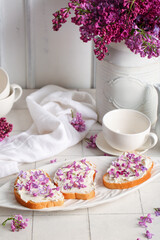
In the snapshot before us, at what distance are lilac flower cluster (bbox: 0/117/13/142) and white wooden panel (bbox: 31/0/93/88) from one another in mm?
A: 306

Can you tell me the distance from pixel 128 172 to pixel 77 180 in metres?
0.14

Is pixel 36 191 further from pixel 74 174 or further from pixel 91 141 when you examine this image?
pixel 91 141

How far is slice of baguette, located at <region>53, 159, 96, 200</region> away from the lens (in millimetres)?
1245

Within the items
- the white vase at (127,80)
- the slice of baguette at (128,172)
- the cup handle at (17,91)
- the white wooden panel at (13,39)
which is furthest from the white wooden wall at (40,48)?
the slice of baguette at (128,172)

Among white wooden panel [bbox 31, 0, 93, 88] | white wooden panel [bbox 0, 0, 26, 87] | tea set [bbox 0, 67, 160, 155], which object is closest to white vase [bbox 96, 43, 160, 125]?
tea set [bbox 0, 67, 160, 155]

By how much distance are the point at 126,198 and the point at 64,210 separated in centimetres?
18

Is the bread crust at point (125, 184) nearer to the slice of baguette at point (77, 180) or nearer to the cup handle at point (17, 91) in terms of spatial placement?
the slice of baguette at point (77, 180)

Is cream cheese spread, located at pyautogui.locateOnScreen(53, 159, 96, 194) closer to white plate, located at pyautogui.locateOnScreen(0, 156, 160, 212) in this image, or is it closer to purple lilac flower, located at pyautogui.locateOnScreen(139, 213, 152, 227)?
white plate, located at pyautogui.locateOnScreen(0, 156, 160, 212)

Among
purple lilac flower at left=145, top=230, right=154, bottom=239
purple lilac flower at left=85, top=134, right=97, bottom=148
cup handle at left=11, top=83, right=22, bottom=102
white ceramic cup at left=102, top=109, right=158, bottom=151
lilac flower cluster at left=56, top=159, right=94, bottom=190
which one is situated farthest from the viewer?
cup handle at left=11, top=83, right=22, bottom=102

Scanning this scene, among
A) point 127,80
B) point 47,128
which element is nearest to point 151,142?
point 127,80

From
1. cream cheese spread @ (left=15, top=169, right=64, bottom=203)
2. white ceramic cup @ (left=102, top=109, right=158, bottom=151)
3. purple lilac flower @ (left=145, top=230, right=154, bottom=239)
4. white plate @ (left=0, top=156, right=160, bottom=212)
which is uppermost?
white ceramic cup @ (left=102, top=109, right=158, bottom=151)

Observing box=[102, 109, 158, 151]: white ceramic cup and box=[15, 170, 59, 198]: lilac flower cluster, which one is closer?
box=[15, 170, 59, 198]: lilac flower cluster

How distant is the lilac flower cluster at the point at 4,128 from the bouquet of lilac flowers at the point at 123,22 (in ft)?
1.36

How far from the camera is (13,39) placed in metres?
1.72
